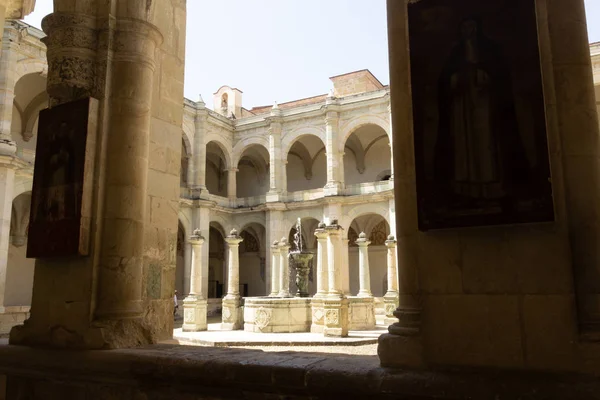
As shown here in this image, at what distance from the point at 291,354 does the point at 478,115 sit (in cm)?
179

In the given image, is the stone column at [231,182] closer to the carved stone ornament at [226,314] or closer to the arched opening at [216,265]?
the arched opening at [216,265]

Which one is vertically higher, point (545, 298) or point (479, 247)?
point (479, 247)

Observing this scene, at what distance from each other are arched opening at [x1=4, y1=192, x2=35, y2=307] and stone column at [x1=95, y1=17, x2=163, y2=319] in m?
18.1

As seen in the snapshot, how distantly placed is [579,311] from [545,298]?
0.16 metres

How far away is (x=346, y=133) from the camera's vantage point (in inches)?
981

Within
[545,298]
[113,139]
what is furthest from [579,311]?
[113,139]

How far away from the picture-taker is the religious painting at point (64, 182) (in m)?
3.60

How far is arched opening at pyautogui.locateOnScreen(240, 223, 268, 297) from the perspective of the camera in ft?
98.9

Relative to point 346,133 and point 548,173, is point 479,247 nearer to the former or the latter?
point 548,173

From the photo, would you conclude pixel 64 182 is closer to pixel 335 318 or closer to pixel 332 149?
pixel 335 318

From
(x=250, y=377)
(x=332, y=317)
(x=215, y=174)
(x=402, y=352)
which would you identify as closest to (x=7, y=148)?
(x=332, y=317)

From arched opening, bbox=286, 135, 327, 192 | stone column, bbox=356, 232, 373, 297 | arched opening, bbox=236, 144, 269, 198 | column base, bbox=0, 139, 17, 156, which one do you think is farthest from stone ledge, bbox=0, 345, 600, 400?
arched opening, bbox=236, 144, 269, 198

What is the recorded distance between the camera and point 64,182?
3.72 metres

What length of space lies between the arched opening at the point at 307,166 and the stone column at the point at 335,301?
51.4 feet
